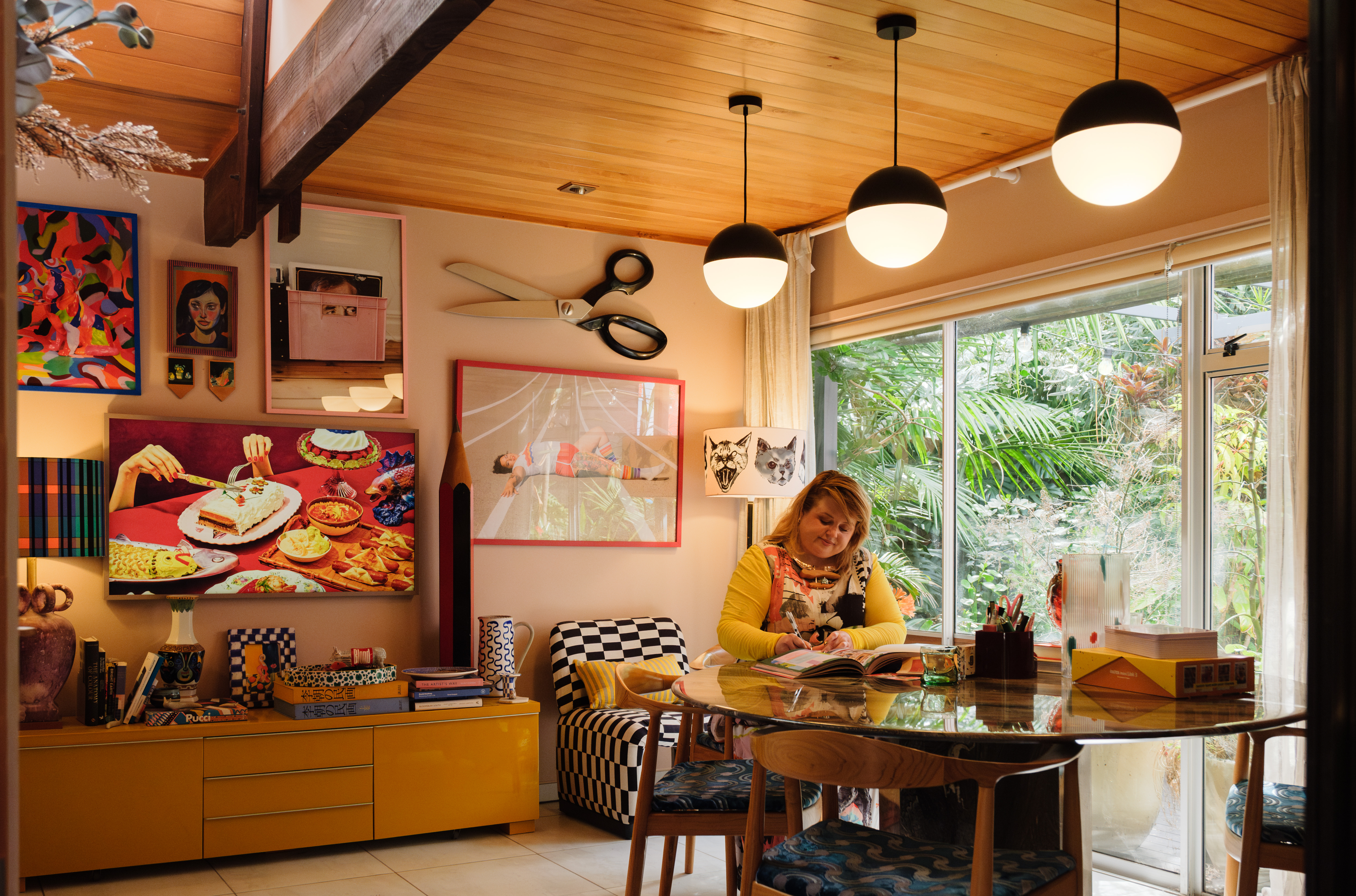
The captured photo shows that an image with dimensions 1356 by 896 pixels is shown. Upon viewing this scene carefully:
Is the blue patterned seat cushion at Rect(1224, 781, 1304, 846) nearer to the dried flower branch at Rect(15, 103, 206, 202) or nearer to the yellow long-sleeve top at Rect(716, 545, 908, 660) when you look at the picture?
the yellow long-sleeve top at Rect(716, 545, 908, 660)

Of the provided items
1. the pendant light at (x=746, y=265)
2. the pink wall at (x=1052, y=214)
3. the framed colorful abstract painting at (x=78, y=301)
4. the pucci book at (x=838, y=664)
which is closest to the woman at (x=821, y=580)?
the pucci book at (x=838, y=664)

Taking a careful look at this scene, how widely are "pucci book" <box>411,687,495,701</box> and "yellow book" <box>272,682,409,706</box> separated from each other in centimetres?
5

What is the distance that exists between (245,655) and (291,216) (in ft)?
5.68

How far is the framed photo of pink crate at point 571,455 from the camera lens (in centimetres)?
477

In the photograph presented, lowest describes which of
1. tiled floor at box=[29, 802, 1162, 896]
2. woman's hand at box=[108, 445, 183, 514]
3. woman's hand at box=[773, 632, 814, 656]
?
tiled floor at box=[29, 802, 1162, 896]

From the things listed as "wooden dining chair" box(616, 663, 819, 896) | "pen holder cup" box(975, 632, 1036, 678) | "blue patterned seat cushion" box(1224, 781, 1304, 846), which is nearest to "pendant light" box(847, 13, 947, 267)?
"pen holder cup" box(975, 632, 1036, 678)

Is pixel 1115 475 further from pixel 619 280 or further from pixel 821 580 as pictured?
pixel 619 280

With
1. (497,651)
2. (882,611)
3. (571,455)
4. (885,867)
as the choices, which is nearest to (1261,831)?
(885,867)

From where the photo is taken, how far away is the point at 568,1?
9.46ft

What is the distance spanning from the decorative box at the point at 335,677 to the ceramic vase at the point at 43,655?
0.74 meters

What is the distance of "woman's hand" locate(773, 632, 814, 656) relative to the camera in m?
2.93

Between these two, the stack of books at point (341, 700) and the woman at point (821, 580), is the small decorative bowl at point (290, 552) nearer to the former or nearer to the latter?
the stack of books at point (341, 700)

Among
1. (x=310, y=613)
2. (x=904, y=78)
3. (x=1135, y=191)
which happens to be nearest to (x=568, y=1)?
(x=904, y=78)

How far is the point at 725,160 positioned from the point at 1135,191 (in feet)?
7.23
